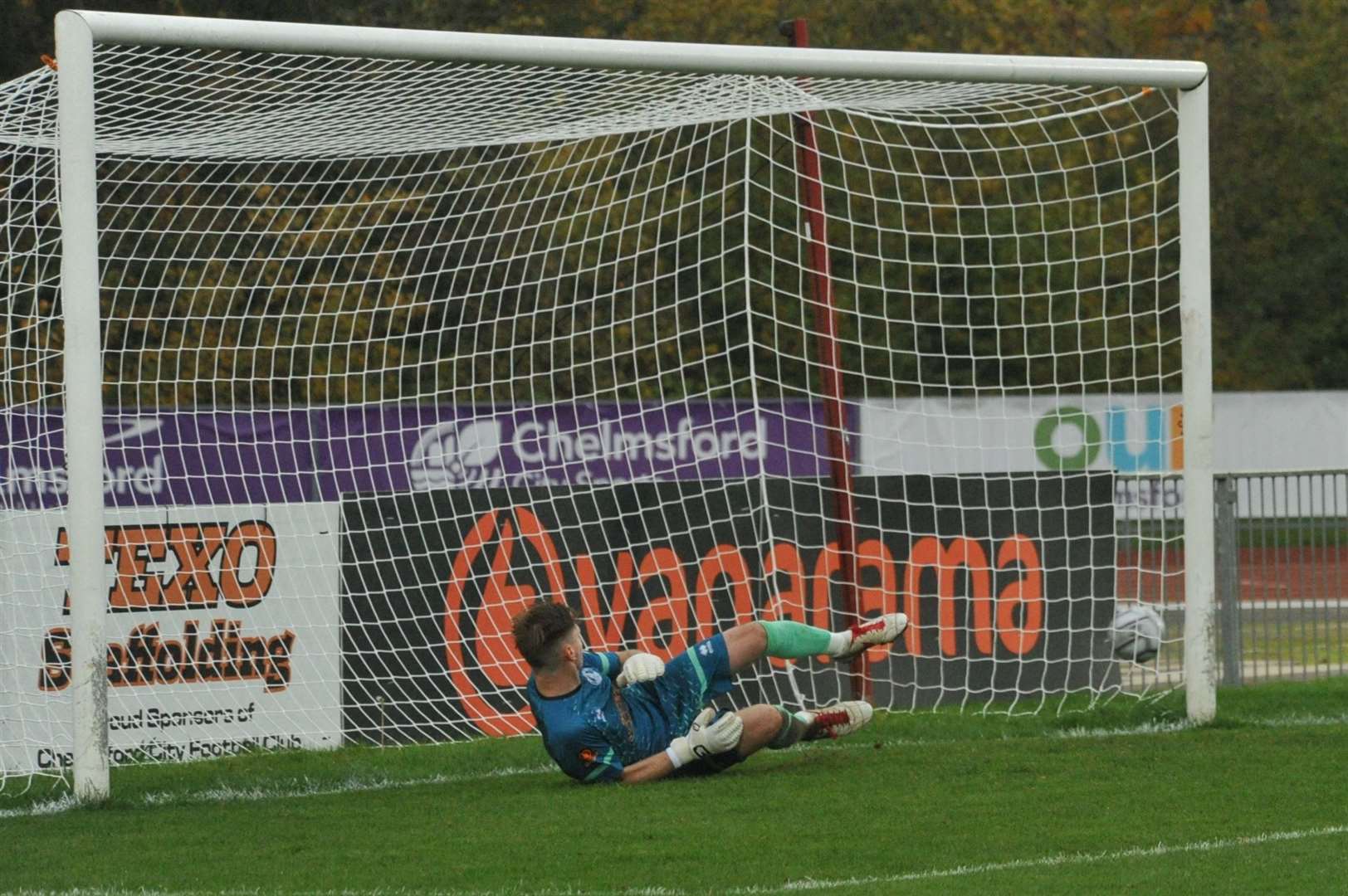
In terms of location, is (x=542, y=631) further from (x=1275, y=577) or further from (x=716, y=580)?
(x=1275, y=577)

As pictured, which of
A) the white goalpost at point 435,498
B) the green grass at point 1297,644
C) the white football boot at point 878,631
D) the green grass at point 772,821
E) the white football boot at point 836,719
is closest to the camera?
the green grass at point 772,821

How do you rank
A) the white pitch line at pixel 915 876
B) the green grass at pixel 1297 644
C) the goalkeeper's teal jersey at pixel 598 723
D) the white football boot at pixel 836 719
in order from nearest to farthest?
the white pitch line at pixel 915 876
the goalkeeper's teal jersey at pixel 598 723
the white football boot at pixel 836 719
the green grass at pixel 1297 644

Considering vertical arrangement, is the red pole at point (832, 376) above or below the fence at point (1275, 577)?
above

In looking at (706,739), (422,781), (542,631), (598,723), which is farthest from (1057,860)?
(422,781)

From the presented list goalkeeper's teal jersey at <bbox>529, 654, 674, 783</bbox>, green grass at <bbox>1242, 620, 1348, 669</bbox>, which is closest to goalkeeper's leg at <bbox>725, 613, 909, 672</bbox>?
goalkeeper's teal jersey at <bbox>529, 654, 674, 783</bbox>

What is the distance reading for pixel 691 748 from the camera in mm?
7910

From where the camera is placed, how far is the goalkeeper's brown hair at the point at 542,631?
7668 millimetres

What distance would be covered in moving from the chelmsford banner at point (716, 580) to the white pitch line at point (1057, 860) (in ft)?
13.3

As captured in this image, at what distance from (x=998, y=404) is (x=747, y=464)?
654cm

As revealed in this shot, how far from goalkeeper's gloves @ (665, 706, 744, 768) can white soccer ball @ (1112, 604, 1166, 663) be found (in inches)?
→ 151

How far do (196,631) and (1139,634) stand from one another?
5310 mm

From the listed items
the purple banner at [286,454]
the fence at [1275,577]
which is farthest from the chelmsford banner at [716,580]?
the fence at [1275,577]

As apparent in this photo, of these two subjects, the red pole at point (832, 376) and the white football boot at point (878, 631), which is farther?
the red pole at point (832, 376)

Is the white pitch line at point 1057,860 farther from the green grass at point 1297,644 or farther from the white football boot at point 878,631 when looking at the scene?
the green grass at point 1297,644
